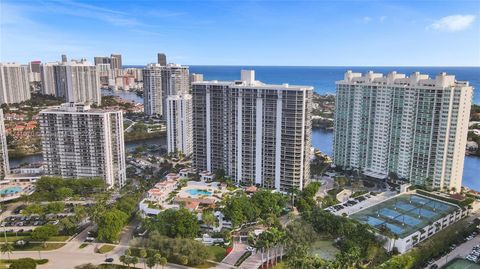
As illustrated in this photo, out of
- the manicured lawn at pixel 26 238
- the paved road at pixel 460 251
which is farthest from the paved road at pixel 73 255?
the paved road at pixel 460 251

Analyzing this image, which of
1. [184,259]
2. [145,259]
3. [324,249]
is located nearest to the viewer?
[184,259]

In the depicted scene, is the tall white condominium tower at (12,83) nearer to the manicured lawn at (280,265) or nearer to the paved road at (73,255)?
the paved road at (73,255)

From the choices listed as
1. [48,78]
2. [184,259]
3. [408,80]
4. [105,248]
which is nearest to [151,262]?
[184,259]

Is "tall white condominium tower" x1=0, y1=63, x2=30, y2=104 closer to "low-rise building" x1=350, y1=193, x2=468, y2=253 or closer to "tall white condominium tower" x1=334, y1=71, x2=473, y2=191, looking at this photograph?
"tall white condominium tower" x1=334, y1=71, x2=473, y2=191

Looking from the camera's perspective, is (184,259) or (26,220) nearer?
(184,259)

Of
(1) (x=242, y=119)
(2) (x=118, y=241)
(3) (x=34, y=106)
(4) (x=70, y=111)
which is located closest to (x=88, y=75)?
(3) (x=34, y=106)

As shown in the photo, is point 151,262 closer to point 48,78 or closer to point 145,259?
point 145,259

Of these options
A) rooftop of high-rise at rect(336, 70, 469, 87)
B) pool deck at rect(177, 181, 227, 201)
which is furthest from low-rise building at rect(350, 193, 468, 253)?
pool deck at rect(177, 181, 227, 201)
